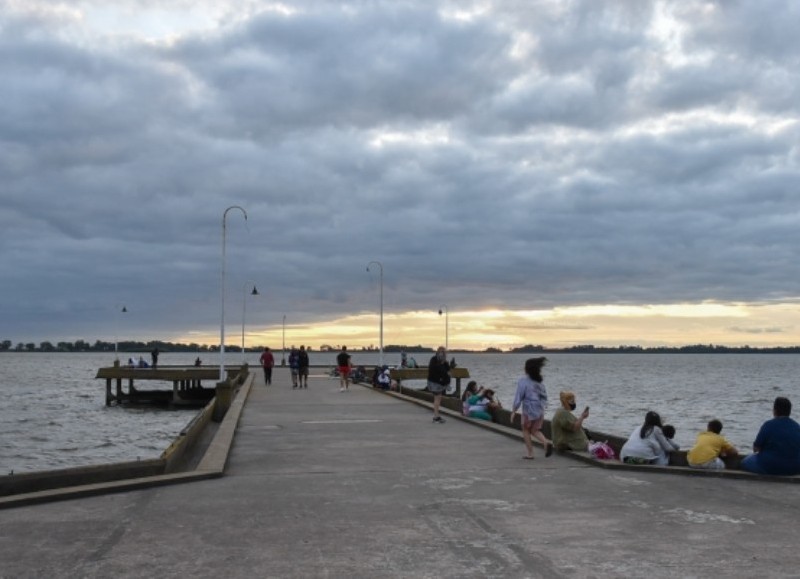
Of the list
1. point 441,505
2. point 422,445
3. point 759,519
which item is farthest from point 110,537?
point 422,445

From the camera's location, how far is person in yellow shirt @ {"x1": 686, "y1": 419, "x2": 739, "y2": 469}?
1121cm

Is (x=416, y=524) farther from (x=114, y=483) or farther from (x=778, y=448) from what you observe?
(x=778, y=448)

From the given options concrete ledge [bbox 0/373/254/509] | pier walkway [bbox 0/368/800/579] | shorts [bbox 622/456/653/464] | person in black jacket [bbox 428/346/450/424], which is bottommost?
pier walkway [bbox 0/368/800/579]

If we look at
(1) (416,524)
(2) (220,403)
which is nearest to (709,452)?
(1) (416,524)

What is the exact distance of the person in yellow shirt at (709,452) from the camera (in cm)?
1121

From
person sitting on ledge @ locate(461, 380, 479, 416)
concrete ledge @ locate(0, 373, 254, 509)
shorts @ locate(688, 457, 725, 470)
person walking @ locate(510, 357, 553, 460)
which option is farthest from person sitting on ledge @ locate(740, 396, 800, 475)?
person sitting on ledge @ locate(461, 380, 479, 416)

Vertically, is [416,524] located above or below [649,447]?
below

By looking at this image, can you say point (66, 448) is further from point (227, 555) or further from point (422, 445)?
point (227, 555)

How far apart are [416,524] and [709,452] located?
199 inches

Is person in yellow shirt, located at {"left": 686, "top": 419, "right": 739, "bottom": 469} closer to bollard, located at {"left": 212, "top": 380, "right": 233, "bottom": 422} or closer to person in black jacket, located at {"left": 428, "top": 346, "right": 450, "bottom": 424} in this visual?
person in black jacket, located at {"left": 428, "top": 346, "right": 450, "bottom": 424}

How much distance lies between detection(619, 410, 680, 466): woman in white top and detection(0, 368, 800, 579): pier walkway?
616 millimetres

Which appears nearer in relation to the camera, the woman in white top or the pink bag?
the woman in white top

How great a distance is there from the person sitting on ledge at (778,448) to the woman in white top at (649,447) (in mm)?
1153

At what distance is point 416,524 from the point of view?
26.3 feet
